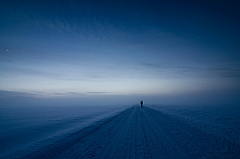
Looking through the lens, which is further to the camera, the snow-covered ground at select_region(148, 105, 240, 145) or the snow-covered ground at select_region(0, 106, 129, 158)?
the snow-covered ground at select_region(148, 105, 240, 145)

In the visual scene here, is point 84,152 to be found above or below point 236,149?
below

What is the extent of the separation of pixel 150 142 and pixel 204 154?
91.8 inches

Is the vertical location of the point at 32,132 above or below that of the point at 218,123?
below

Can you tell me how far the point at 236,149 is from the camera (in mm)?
4965

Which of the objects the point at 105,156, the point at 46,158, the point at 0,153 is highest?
the point at 105,156

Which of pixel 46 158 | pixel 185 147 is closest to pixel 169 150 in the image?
pixel 185 147

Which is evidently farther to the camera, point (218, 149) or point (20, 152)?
point (20, 152)

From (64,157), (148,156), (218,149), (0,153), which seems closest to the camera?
(148,156)

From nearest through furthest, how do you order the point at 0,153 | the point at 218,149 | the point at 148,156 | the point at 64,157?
the point at 148,156 < the point at 64,157 < the point at 218,149 < the point at 0,153

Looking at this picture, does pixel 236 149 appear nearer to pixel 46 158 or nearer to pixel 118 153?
pixel 118 153

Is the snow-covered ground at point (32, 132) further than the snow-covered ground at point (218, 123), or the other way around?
the snow-covered ground at point (218, 123)

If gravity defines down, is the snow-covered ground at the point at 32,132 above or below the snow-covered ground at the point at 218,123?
below

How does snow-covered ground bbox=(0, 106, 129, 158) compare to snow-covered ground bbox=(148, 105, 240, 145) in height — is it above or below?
below

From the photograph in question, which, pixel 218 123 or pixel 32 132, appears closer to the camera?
pixel 32 132
